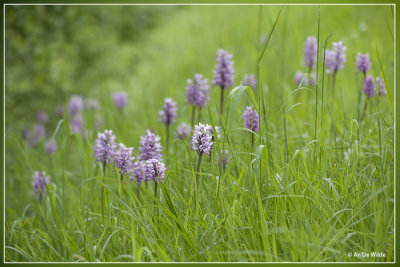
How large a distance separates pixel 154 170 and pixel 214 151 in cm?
33

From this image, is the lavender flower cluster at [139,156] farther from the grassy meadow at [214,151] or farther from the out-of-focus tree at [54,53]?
the out-of-focus tree at [54,53]

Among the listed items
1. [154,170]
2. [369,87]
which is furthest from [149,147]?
[369,87]

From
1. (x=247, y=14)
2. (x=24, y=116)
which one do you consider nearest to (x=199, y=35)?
(x=247, y=14)

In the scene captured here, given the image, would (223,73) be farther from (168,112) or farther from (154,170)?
(154,170)

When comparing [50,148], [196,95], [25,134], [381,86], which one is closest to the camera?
[381,86]

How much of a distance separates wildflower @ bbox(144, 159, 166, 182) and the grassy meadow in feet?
0.41

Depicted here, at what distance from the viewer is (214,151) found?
2010mm

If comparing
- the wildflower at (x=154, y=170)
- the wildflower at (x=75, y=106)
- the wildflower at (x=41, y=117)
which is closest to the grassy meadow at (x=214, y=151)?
the wildflower at (x=154, y=170)

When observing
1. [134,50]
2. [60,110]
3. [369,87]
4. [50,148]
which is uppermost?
[134,50]

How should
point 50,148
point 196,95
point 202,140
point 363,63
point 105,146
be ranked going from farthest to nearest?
point 50,148 < point 196,95 < point 363,63 < point 105,146 < point 202,140

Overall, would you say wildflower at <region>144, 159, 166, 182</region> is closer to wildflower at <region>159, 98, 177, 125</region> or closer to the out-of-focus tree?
wildflower at <region>159, 98, 177, 125</region>

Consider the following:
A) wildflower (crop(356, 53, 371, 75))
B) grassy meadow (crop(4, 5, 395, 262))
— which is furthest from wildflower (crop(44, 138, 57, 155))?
wildflower (crop(356, 53, 371, 75))

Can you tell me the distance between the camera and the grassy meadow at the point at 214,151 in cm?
181

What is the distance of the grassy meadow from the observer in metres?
1.81
